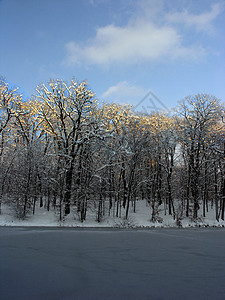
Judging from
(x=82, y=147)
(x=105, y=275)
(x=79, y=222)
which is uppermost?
(x=82, y=147)

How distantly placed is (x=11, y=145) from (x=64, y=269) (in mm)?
24420

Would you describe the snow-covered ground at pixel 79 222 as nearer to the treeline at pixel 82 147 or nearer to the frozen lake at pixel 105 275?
the treeline at pixel 82 147

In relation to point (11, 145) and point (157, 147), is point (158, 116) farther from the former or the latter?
point (11, 145)

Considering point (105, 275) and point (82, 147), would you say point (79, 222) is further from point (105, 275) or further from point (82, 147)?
point (105, 275)

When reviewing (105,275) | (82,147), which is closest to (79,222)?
(82,147)

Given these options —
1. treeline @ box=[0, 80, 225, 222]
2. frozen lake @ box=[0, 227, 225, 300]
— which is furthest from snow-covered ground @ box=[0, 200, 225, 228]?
frozen lake @ box=[0, 227, 225, 300]

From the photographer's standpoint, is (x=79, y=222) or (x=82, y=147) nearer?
(x=79, y=222)

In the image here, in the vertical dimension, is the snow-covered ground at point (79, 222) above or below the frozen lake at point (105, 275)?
below

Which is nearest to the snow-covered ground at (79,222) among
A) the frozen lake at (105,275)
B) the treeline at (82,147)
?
the treeline at (82,147)

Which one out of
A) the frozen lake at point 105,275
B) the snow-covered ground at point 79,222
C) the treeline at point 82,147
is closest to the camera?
the frozen lake at point 105,275

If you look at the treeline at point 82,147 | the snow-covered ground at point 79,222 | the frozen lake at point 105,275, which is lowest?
the snow-covered ground at point 79,222

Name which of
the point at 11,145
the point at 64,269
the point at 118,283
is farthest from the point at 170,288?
the point at 11,145

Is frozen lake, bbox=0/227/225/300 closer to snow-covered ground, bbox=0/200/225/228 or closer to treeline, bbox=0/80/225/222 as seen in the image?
snow-covered ground, bbox=0/200/225/228

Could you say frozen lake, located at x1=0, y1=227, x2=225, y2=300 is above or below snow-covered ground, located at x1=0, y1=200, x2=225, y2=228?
above
